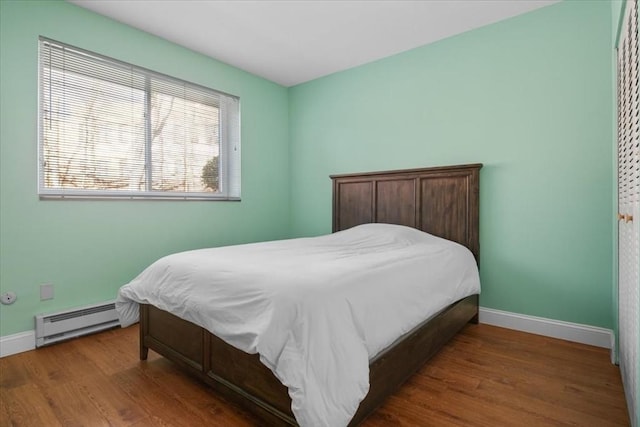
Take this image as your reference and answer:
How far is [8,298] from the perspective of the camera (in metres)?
2.22

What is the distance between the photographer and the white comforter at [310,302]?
122 cm

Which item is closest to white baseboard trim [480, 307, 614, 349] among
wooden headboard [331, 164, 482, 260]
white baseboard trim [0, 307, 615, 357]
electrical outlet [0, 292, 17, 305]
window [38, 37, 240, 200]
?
white baseboard trim [0, 307, 615, 357]

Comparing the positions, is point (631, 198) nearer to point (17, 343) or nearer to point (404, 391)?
point (404, 391)

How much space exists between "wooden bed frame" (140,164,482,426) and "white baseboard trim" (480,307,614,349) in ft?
0.47

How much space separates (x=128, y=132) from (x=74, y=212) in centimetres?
80

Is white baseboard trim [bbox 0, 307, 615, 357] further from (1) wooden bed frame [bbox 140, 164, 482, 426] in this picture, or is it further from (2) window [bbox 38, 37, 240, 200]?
(2) window [bbox 38, 37, 240, 200]

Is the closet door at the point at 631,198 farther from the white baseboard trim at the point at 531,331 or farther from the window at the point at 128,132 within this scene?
the window at the point at 128,132

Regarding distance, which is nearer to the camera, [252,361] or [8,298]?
[252,361]

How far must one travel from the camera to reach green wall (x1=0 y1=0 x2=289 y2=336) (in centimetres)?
222

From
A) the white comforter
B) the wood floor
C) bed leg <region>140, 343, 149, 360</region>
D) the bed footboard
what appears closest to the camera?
the white comforter

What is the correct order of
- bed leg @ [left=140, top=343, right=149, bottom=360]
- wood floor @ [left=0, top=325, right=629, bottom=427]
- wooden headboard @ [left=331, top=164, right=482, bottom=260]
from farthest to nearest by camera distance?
wooden headboard @ [left=331, top=164, right=482, bottom=260] < bed leg @ [left=140, top=343, right=149, bottom=360] < wood floor @ [left=0, top=325, right=629, bottom=427]

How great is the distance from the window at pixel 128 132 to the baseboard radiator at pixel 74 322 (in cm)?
87

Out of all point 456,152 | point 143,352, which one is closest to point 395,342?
point 143,352

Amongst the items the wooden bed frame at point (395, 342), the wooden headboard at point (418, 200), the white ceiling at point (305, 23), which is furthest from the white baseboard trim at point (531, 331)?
the white ceiling at point (305, 23)
